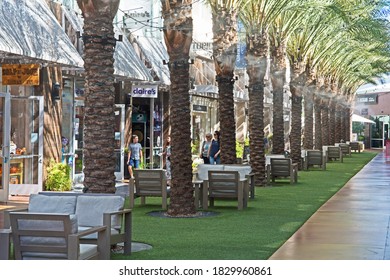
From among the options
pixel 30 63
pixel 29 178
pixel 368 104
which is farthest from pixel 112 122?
pixel 368 104

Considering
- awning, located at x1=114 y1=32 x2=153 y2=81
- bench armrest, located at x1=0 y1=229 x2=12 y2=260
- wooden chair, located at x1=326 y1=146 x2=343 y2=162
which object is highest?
awning, located at x1=114 y1=32 x2=153 y2=81

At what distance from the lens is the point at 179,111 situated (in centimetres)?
1669

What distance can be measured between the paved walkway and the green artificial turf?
276mm

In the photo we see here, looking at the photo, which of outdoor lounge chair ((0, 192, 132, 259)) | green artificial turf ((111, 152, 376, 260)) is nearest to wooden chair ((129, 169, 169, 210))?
green artificial turf ((111, 152, 376, 260))

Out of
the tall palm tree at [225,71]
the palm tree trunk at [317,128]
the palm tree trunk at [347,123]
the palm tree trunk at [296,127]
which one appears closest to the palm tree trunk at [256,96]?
the tall palm tree at [225,71]

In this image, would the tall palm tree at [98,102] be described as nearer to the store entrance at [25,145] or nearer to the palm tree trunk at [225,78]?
the store entrance at [25,145]

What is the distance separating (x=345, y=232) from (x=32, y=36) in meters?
9.46

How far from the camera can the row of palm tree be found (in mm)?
16719

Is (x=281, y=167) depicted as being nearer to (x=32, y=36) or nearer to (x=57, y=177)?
(x=57, y=177)

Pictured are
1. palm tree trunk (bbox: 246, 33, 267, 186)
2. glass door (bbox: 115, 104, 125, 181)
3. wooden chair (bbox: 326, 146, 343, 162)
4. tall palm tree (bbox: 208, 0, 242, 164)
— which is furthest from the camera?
wooden chair (bbox: 326, 146, 343, 162)

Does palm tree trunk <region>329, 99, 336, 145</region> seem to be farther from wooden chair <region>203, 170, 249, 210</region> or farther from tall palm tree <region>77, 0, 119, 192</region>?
tall palm tree <region>77, 0, 119, 192</region>

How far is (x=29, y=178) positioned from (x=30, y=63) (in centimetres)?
324

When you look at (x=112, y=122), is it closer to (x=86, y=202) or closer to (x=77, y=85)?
(x=86, y=202)

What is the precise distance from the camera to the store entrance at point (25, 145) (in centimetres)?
2072
